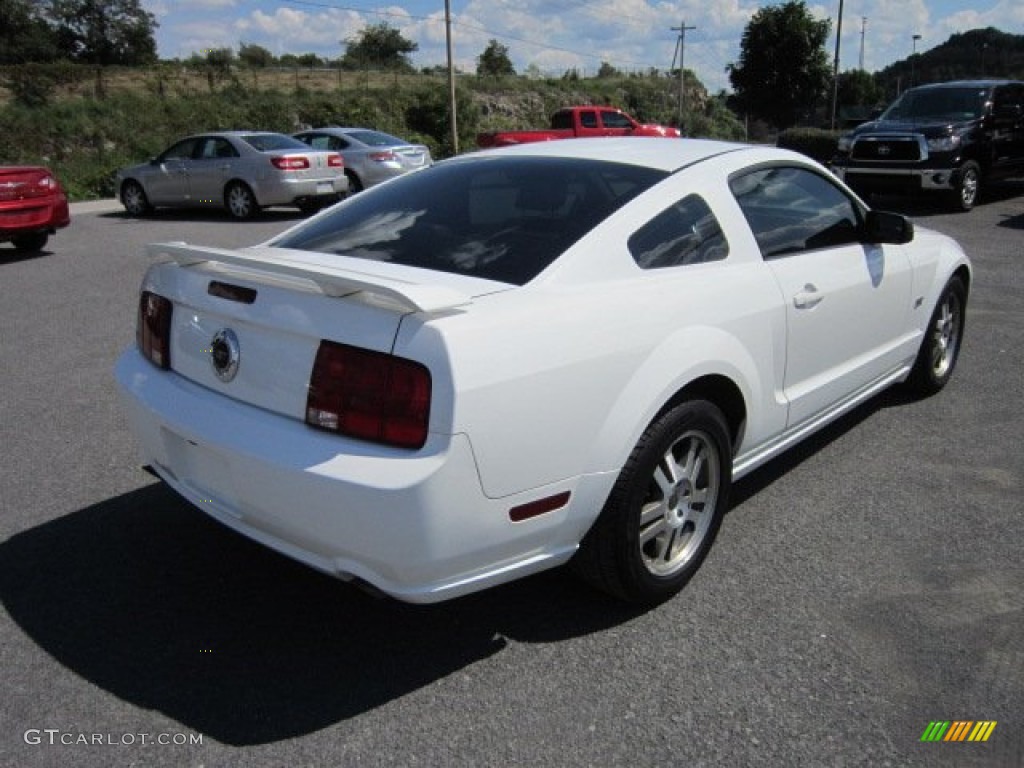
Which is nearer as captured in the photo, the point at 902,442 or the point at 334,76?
the point at 902,442

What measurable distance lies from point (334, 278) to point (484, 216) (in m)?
0.94

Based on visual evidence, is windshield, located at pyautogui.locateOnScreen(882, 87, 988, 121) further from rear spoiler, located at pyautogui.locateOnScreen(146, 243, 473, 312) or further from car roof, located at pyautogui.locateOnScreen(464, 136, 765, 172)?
rear spoiler, located at pyautogui.locateOnScreen(146, 243, 473, 312)

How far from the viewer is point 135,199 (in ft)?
53.3

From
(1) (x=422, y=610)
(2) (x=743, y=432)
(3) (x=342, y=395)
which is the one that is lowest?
(1) (x=422, y=610)

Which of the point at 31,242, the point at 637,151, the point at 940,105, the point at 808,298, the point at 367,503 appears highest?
the point at 940,105

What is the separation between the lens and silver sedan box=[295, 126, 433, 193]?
16672 millimetres

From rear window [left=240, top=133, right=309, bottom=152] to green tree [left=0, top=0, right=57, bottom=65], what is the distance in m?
56.9

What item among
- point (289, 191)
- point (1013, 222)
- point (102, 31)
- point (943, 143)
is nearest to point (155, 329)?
point (289, 191)

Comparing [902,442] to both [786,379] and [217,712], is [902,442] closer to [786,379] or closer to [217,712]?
[786,379]

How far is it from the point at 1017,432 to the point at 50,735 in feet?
14.9

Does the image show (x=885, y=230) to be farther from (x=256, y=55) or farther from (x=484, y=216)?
(x=256, y=55)

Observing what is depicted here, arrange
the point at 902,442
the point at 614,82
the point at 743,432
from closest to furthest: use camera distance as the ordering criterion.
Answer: the point at 743,432
the point at 902,442
the point at 614,82

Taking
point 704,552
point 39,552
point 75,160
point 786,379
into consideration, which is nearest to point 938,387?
point 786,379

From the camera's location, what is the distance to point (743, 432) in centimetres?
339
